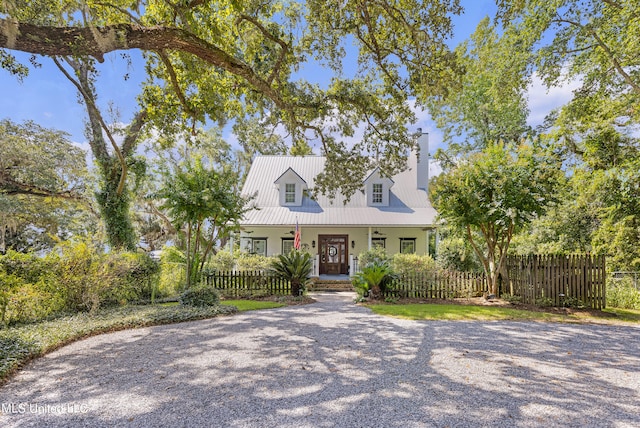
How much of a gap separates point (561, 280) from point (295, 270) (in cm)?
801

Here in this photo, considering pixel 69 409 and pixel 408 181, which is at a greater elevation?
pixel 408 181

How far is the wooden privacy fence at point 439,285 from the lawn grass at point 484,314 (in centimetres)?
139

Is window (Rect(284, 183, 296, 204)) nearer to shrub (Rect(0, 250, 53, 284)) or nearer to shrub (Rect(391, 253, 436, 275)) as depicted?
shrub (Rect(391, 253, 436, 275))

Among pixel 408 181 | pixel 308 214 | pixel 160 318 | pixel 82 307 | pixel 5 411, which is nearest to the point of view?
pixel 5 411

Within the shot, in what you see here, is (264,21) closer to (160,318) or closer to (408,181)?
(160,318)

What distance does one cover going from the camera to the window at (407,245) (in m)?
16.8

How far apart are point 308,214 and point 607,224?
1280 cm

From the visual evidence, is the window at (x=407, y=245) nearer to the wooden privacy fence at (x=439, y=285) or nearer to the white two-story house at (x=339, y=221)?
the white two-story house at (x=339, y=221)

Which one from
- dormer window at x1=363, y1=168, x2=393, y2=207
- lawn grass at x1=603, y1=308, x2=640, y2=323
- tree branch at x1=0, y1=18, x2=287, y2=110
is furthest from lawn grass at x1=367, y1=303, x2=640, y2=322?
dormer window at x1=363, y1=168, x2=393, y2=207

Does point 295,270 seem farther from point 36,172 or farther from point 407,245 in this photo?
point 36,172

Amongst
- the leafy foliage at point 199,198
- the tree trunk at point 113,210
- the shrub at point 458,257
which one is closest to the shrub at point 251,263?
the leafy foliage at point 199,198

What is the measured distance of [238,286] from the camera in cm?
1110

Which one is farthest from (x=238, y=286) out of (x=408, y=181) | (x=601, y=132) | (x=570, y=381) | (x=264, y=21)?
(x=601, y=132)

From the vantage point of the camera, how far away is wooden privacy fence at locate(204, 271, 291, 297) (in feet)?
36.1
